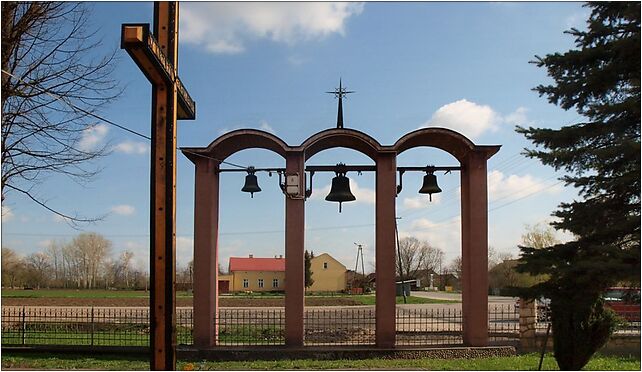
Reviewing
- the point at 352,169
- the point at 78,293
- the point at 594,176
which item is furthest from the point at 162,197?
the point at 78,293

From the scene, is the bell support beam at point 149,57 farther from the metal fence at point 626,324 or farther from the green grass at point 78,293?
the green grass at point 78,293

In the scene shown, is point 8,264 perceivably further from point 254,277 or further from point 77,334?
point 254,277

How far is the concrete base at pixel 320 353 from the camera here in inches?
465

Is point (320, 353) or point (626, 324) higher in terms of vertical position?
point (626, 324)

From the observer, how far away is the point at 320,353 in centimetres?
1184

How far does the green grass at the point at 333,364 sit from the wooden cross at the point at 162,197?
4.03 metres

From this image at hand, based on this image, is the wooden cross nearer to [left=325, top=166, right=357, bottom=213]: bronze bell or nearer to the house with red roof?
[left=325, top=166, right=357, bottom=213]: bronze bell

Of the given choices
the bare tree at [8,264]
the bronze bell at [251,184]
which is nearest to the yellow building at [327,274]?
Result: the bare tree at [8,264]

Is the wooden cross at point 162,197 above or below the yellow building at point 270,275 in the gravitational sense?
above

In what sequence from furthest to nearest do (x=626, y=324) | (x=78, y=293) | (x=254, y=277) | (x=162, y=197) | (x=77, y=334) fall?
(x=254, y=277), (x=78, y=293), (x=77, y=334), (x=626, y=324), (x=162, y=197)

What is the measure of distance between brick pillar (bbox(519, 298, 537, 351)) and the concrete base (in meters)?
1.63

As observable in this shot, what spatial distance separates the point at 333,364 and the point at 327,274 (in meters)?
54.0

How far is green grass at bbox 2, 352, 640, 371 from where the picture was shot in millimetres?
10492

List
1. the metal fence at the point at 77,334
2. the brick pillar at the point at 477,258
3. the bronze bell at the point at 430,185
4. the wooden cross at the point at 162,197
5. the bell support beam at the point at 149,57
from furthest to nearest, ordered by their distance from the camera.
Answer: the metal fence at the point at 77,334
the bronze bell at the point at 430,185
the brick pillar at the point at 477,258
the wooden cross at the point at 162,197
the bell support beam at the point at 149,57
